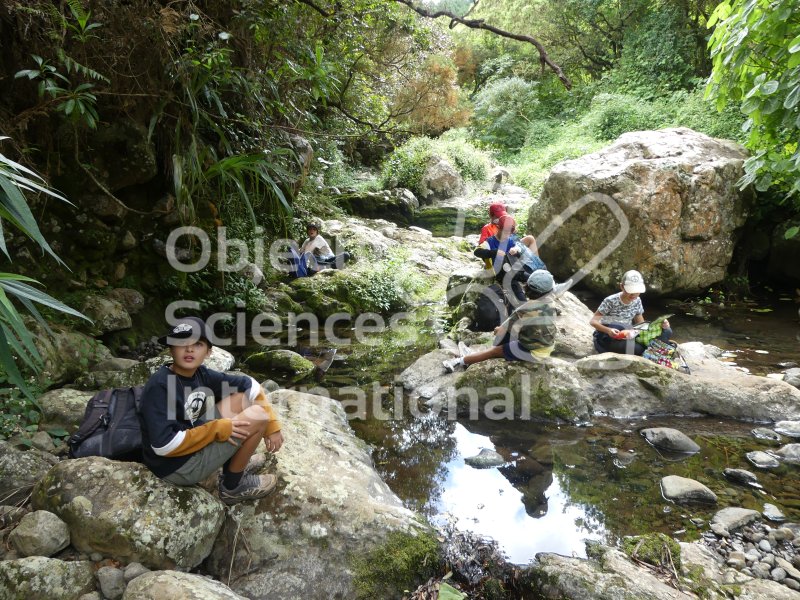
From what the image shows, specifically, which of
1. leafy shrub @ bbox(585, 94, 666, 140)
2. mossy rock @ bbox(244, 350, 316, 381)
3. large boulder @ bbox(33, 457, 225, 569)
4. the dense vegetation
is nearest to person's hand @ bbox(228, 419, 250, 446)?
large boulder @ bbox(33, 457, 225, 569)

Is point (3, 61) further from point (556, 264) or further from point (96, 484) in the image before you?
point (556, 264)

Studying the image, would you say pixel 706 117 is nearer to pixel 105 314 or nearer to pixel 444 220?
pixel 444 220

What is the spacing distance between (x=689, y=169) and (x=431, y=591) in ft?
25.4

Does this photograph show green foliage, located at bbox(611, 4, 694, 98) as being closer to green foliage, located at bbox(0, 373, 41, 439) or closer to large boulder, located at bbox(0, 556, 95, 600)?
green foliage, located at bbox(0, 373, 41, 439)

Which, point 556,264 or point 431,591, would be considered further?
point 556,264

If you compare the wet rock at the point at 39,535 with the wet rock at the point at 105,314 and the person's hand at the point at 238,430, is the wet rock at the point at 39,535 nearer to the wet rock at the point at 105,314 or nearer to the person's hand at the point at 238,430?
the person's hand at the point at 238,430

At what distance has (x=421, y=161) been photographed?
15.9 metres

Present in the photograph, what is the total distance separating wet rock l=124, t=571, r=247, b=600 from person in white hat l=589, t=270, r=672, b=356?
455cm

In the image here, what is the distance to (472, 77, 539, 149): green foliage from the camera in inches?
851

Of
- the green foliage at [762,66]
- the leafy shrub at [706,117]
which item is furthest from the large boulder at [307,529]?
the leafy shrub at [706,117]

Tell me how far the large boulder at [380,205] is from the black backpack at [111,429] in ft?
36.0

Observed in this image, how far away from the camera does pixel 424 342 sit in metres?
6.68

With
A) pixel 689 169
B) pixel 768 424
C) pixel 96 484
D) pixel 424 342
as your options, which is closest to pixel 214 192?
pixel 424 342

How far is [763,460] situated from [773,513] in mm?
705
